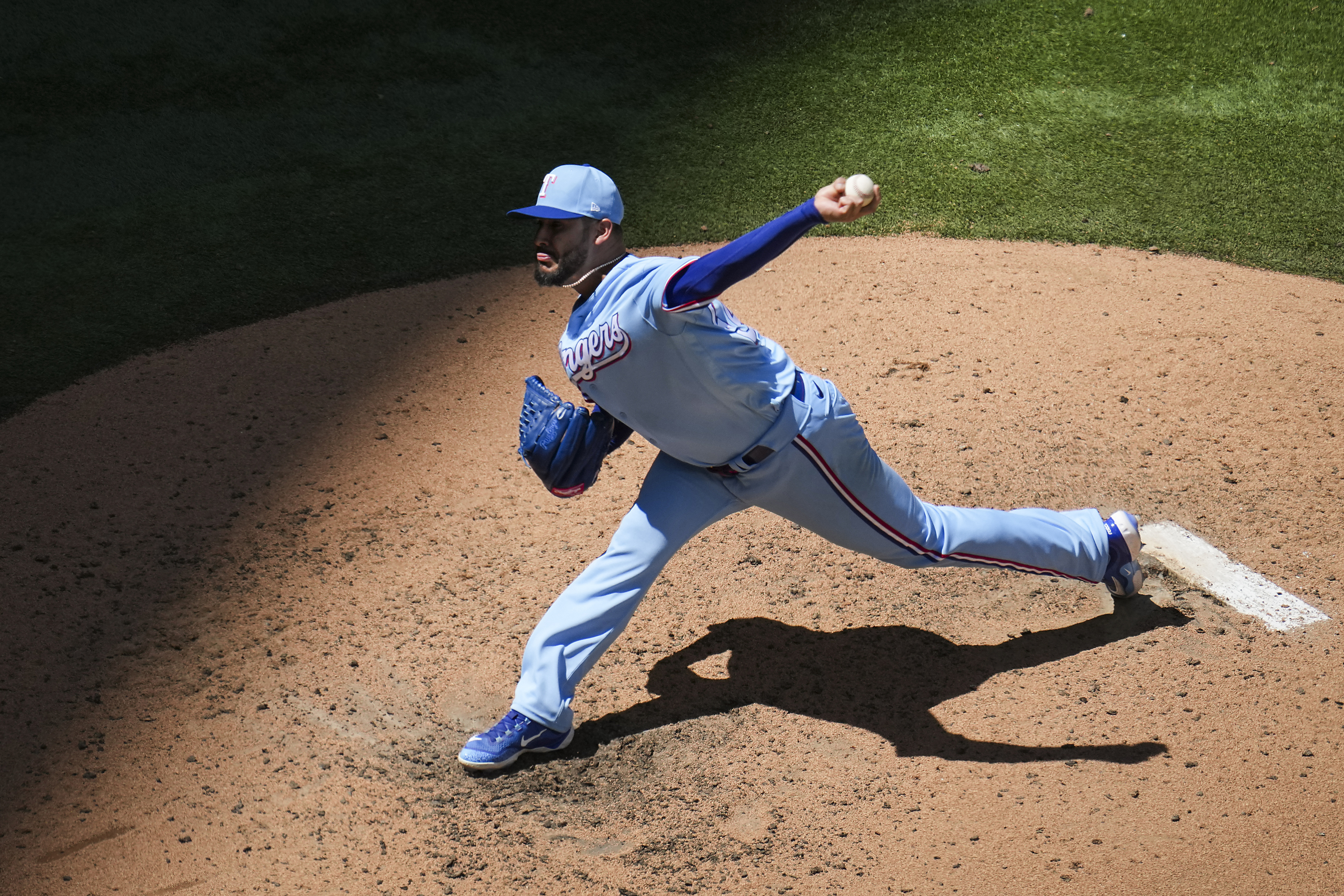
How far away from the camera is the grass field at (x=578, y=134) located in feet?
18.4

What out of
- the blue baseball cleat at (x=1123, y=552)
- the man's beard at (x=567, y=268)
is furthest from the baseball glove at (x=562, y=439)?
the blue baseball cleat at (x=1123, y=552)

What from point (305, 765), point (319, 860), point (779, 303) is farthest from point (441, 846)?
point (779, 303)

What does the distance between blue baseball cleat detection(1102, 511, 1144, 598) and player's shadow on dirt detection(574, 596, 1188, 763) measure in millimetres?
128

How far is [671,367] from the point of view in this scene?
278 centimetres

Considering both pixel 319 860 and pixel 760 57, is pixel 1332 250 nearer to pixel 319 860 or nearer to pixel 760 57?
pixel 760 57

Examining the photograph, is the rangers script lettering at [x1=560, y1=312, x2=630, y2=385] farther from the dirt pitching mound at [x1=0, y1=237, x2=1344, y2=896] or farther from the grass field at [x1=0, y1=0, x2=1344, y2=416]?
the grass field at [x1=0, y1=0, x2=1344, y2=416]

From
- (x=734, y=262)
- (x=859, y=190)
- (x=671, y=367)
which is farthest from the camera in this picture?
(x=671, y=367)

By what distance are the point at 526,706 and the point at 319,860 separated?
625 millimetres

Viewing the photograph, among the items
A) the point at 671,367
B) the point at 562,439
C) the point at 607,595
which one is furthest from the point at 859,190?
the point at 607,595

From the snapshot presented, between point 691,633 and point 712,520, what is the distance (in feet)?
2.00

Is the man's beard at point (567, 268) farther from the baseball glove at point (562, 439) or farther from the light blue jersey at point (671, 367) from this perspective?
the baseball glove at point (562, 439)

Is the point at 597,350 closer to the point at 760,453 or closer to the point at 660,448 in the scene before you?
the point at 660,448

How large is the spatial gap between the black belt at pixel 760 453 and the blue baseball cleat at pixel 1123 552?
3.49 ft

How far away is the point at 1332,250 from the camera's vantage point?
534 cm
